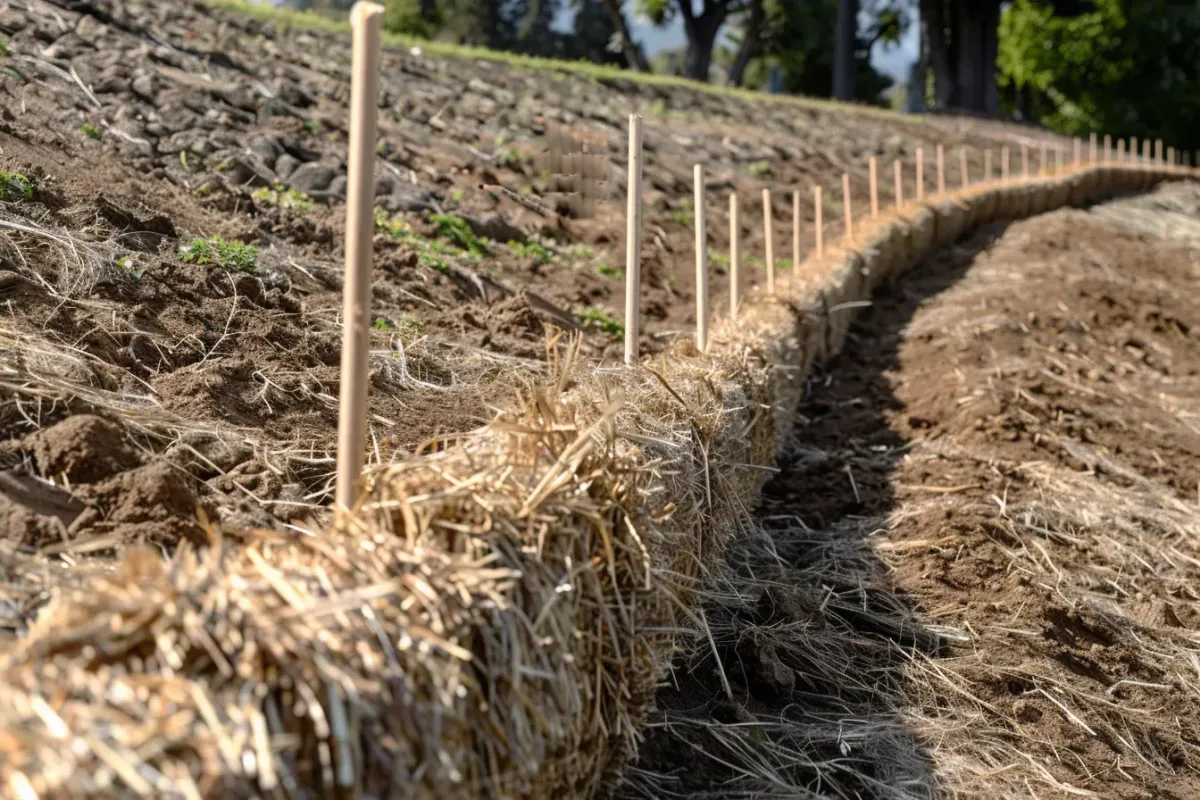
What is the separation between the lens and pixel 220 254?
15.5 feet

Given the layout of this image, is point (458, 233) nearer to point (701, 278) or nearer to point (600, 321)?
point (600, 321)

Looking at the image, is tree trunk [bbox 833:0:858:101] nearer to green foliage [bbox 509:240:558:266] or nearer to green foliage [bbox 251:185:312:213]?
green foliage [bbox 509:240:558:266]

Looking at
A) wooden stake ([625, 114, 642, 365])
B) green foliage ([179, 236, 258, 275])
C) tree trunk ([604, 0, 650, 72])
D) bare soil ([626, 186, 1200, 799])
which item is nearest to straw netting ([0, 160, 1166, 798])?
bare soil ([626, 186, 1200, 799])

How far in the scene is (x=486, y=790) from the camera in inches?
84.2

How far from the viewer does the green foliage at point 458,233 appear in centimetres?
691

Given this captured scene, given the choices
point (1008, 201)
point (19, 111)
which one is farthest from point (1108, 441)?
point (1008, 201)

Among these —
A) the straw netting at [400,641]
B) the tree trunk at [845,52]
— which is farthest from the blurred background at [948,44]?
the straw netting at [400,641]

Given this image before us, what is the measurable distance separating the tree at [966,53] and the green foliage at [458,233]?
25672 mm

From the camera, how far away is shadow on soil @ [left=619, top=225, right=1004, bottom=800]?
3.21 m

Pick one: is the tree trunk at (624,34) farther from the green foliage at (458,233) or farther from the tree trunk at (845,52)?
the green foliage at (458,233)

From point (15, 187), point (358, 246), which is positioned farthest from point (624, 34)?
point (358, 246)

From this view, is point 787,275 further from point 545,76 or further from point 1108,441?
point 545,76

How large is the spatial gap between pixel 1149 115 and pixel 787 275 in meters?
32.3

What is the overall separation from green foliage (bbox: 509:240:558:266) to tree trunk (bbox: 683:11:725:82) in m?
24.6
